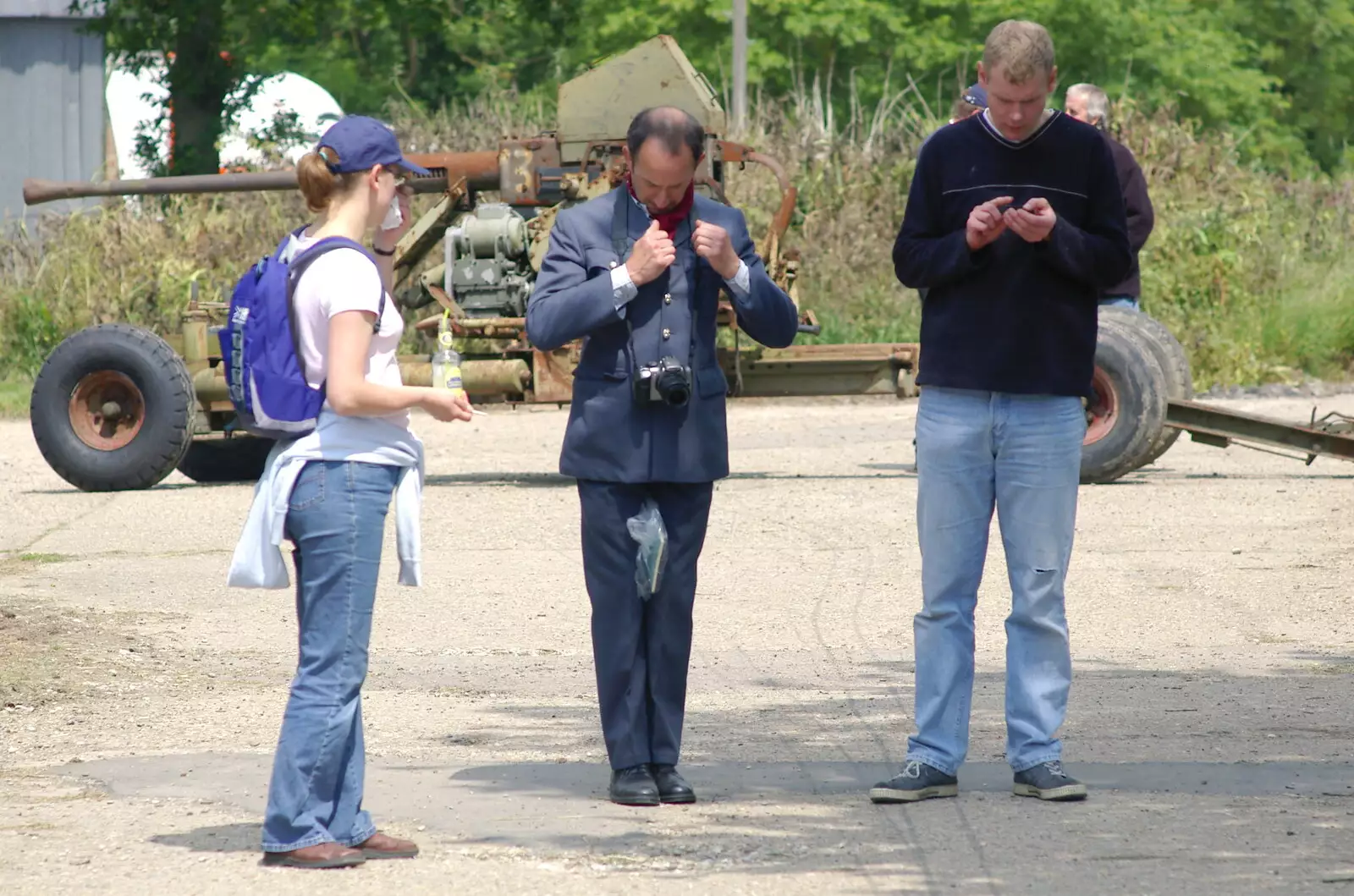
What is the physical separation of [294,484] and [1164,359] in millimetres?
8344

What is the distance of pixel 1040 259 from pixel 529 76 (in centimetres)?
4157

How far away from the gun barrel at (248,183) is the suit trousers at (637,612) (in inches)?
337

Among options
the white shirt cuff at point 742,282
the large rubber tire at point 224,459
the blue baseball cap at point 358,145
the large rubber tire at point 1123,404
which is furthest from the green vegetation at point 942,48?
the blue baseball cap at point 358,145

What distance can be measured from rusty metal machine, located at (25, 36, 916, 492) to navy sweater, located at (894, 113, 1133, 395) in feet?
23.1

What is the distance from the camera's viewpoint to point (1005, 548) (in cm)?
544

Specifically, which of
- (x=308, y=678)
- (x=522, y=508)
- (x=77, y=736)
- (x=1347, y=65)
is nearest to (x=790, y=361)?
(x=522, y=508)

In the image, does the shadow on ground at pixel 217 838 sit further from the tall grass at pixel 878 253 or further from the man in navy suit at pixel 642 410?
the tall grass at pixel 878 253

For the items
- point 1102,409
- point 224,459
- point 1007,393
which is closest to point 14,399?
point 224,459

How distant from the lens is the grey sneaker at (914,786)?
5324mm

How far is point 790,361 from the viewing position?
13.3m

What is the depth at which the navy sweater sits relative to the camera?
542 cm

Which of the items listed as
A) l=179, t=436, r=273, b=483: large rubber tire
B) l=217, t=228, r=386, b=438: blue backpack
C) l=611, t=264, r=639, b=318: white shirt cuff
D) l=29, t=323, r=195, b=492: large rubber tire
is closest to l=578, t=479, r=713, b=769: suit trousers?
l=611, t=264, r=639, b=318: white shirt cuff

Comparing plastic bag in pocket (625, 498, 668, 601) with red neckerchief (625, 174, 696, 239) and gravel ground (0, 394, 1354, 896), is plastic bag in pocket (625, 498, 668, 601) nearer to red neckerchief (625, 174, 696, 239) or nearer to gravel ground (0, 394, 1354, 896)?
gravel ground (0, 394, 1354, 896)

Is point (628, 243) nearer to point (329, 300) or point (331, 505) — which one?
point (329, 300)
